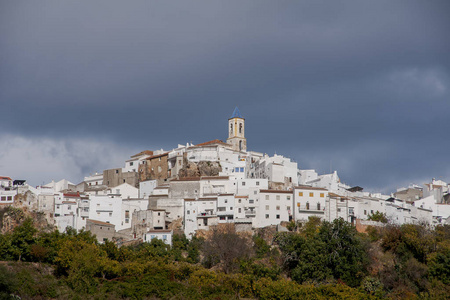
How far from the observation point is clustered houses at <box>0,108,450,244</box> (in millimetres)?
66562

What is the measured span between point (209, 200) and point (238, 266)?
1242cm

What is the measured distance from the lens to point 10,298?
47.0 m

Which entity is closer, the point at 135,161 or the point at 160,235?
the point at 160,235

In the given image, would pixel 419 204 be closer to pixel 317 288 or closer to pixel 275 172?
pixel 275 172

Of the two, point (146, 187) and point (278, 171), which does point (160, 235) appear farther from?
point (278, 171)

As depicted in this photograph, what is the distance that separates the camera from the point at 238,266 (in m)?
57.4

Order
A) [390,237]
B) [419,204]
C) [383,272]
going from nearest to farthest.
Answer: [383,272] → [390,237] → [419,204]

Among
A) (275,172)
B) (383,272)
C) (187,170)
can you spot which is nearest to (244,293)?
(383,272)

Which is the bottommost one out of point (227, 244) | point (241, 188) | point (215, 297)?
point (215, 297)

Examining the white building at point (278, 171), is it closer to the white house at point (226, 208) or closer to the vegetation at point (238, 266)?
the white house at point (226, 208)

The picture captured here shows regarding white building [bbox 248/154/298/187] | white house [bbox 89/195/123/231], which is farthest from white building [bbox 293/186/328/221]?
white house [bbox 89/195/123/231]

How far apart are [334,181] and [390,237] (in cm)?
1573

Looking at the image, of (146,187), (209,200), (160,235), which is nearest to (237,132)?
(146,187)

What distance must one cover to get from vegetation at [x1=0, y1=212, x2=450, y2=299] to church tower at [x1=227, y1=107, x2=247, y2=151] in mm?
35008
